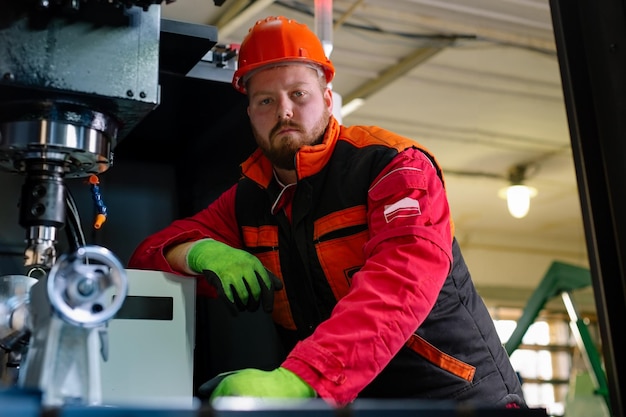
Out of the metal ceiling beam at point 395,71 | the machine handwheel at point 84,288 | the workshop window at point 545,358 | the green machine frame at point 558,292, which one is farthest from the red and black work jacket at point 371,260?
the workshop window at point 545,358

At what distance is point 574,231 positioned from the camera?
873 cm

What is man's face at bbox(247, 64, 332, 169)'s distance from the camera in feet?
5.16

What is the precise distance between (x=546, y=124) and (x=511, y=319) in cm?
361

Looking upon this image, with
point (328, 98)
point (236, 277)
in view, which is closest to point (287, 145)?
point (328, 98)

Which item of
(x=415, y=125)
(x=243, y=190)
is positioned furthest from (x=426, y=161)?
(x=415, y=125)

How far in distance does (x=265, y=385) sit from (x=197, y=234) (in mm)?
619

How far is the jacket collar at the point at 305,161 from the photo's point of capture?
1529 mm

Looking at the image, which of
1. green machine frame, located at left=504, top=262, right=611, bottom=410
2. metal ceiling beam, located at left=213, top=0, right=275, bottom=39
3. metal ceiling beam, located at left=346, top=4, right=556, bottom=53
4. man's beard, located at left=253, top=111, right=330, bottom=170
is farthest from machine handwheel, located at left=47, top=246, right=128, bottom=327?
green machine frame, located at left=504, top=262, right=611, bottom=410

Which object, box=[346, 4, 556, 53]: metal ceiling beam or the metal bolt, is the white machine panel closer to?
the metal bolt

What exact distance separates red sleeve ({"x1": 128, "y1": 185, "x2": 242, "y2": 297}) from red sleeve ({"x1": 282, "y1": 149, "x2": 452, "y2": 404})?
39cm

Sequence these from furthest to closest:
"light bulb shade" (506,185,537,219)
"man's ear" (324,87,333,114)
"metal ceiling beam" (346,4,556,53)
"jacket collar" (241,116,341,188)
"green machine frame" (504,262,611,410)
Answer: "light bulb shade" (506,185,537,219)
"green machine frame" (504,262,611,410)
"metal ceiling beam" (346,4,556,53)
"man's ear" (324,87,333,114)
"jacket collar" (241,116,341,188)

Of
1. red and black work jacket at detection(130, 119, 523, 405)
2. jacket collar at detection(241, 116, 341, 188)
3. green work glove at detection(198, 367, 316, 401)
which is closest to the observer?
green work glove at detection(198, 367, 316, 401)

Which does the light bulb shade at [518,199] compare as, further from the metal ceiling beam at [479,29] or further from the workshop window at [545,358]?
the workshop window at [545,358]

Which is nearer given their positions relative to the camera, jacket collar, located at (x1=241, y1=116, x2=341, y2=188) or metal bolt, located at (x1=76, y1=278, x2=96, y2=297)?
metal bolt, located at (x1=76, y1=278, x2=96, y2=297)
